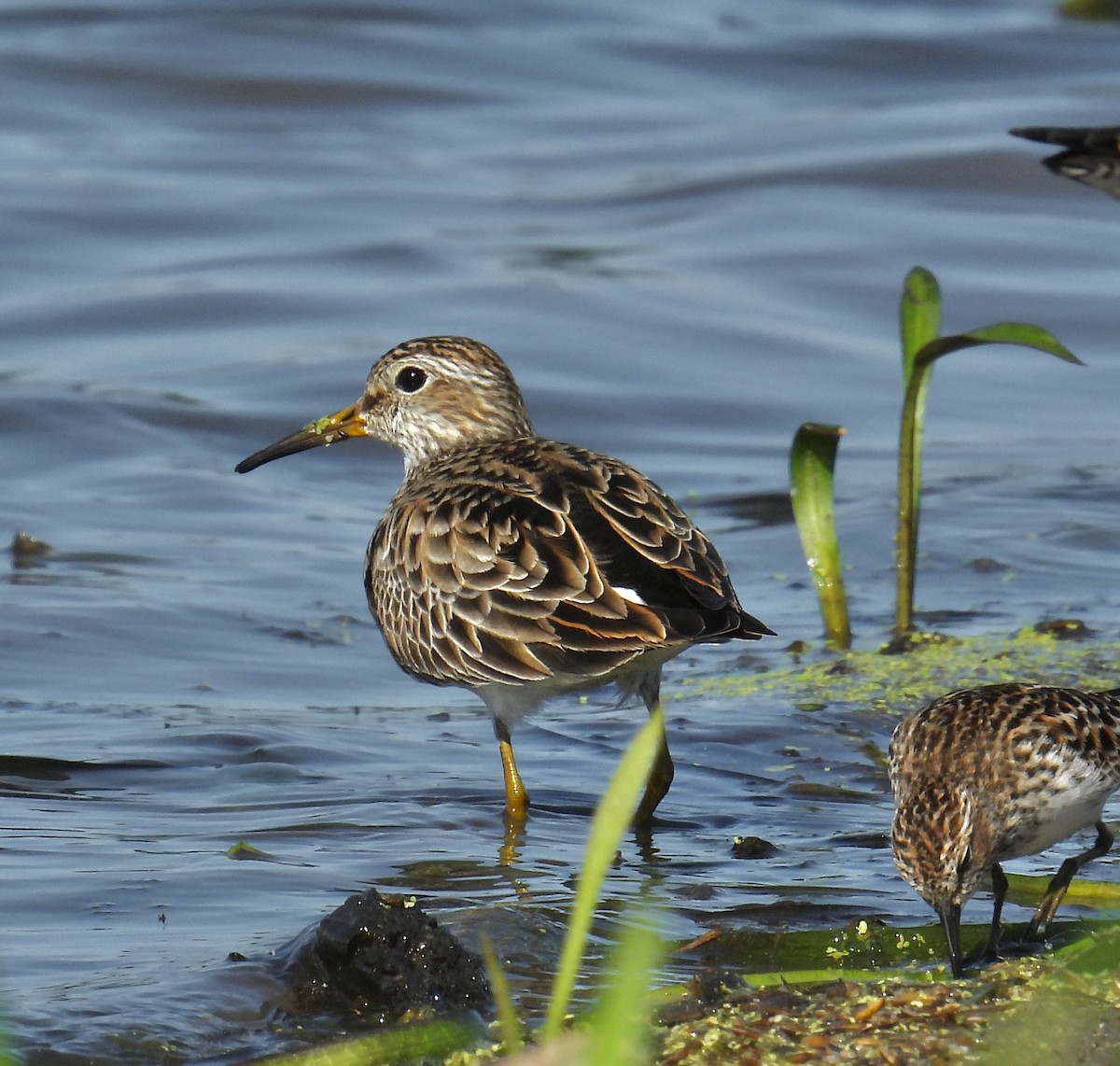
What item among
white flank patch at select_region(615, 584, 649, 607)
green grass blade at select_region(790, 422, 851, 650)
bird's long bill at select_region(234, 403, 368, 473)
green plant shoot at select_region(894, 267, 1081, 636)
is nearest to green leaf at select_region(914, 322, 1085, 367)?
green plant shoot at select_region(894, 267, 1081, 636)

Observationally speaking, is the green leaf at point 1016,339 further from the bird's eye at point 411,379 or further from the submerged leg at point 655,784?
the bird's eye at point 411,379

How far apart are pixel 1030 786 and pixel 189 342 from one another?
834 centimetres

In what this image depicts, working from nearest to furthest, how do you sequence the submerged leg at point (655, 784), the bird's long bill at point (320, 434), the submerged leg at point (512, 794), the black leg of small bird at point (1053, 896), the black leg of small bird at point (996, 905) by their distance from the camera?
the black leg of small bird at point (996, 905), the black leg of small bird at point (1053, 896), the submerged leg at point (512, 794), the submerged leg at point (655, 784), the bird's long bill at point (320, 434)

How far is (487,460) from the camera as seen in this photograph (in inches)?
265

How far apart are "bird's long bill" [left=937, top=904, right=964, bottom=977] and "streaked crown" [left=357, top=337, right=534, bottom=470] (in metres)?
3.30

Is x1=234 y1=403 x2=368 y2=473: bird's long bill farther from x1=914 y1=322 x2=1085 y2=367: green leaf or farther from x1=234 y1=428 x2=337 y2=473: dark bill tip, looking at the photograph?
x1=914 y1=322 x2=1085 y2=367: green leaf

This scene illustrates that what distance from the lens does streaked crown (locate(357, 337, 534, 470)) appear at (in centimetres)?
752

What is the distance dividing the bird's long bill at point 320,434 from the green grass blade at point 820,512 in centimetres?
161

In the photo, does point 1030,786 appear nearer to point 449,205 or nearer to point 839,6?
point 449,205

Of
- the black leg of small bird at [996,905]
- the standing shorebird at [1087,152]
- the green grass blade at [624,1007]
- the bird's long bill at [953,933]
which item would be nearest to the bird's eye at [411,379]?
the standing shorebird at [1087,152]

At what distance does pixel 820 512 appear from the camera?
24.6ft

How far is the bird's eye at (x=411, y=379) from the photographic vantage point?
7547mm

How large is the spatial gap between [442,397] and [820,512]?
1.41 metres

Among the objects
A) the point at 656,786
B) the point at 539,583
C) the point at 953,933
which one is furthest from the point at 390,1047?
the point at 656,786
